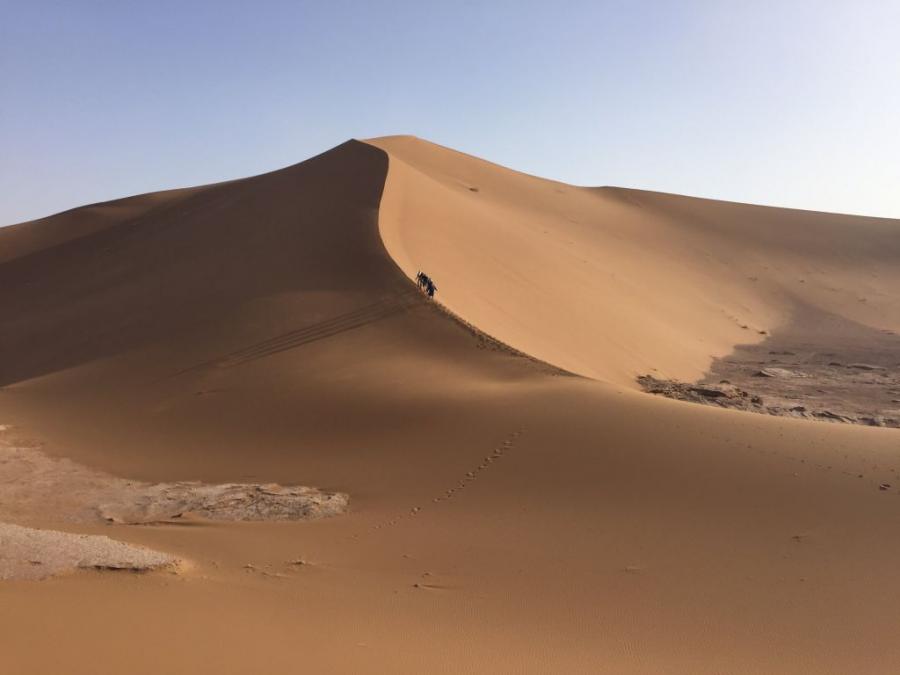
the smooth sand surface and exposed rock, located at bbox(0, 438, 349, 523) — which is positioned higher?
the smooth sand surface

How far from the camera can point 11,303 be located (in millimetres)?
20031

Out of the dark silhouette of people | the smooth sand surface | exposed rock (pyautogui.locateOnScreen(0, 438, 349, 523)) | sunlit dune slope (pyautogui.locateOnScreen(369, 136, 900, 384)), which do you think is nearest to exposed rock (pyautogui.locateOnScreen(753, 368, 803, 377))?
sunlit dune slope (pyautogui.locateOnScreen(369, 136, 900, 384))

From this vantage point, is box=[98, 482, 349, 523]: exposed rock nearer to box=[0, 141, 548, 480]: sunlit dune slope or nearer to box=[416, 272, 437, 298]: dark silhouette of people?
box=[0, 141, 548, 480]: sunlit dune slope

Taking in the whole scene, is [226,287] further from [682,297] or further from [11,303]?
[682,297]

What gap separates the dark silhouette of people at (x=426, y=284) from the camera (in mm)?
12301

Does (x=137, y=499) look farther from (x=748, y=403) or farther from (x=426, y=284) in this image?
(x=748, y=403)

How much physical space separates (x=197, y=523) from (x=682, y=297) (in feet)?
66.9

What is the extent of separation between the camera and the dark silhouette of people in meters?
12.3

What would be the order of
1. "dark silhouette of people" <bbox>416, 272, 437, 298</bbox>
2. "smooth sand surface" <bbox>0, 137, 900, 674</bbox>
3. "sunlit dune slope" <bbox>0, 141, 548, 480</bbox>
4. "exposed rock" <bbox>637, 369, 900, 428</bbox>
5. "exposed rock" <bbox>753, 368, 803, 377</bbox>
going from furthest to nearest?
"exposed rock" <bbox>753, 368, 803, 377</bbox>, "dark silhouette of people" <bbox>416, 272, 437, 298</bbox>, "exposed rock" <bbox>637, 369, 900, 428</bbox>, "sunlit dune slope" <bbox>0, 141, 548, 480</bbox>, "smooth sand surface" <bbox>0, 137, 900, 674</bbox>

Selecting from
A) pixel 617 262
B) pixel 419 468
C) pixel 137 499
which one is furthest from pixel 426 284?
pixel 617 262

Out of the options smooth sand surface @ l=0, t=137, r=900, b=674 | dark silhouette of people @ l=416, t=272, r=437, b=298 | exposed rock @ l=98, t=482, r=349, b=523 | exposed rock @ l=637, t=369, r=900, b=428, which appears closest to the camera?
smooth sand surface @ l=0, t=137, r=900, b=674

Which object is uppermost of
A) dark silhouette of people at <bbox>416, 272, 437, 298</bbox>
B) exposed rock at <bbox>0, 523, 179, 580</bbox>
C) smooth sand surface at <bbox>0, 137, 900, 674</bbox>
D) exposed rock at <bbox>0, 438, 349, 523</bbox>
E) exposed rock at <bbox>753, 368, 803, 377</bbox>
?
dark silhouette of people at <bbox>416, 272, 437, 298</bbox>

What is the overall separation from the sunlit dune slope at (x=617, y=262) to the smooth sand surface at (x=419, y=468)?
20cm

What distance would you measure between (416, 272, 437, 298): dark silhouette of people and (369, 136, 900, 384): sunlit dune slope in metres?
0.29
